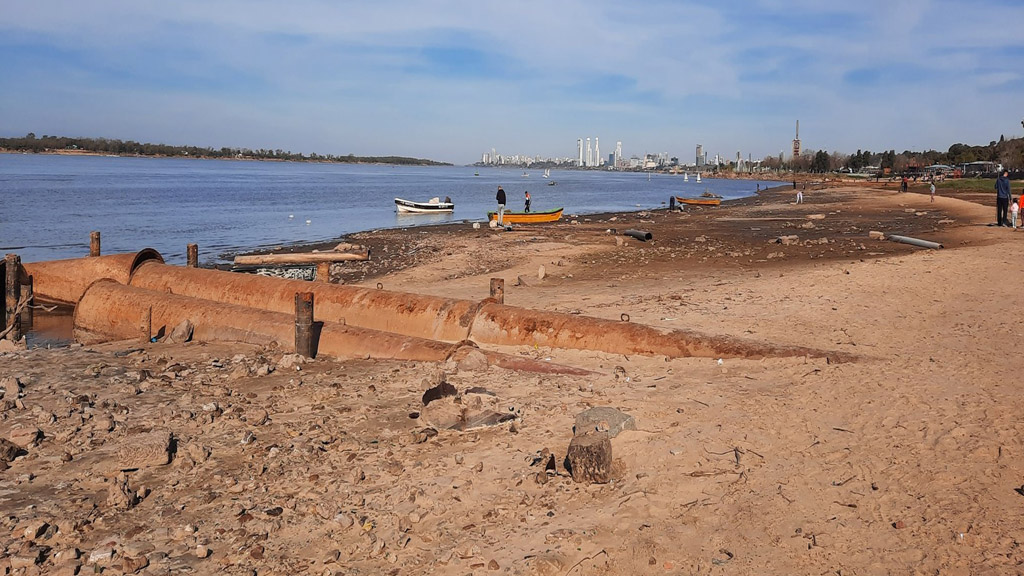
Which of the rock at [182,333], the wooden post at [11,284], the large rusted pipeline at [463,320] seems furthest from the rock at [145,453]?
the wooden post at [11,284]

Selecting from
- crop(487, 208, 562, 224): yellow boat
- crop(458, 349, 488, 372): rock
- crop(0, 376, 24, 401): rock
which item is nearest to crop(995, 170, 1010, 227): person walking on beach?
crop(487, 208, 562, 224): yellow boat

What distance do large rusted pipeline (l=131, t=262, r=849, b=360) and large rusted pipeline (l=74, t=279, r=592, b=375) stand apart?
528mm

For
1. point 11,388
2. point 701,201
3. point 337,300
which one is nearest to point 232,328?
point 337,300

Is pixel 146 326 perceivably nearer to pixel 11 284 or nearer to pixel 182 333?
pixel 182 333

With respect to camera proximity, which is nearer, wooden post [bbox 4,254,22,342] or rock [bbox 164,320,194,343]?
rock [bbox 164,320,194,343]

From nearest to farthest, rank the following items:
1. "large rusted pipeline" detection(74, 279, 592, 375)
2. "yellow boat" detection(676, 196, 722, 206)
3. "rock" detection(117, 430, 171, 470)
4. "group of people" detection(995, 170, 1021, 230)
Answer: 1. "rock" detection(117, 430, 171, 470)
2. "large rusted pipeline" detection(74, 279, 592, 375)
3. "group of people" detection(995, 170, 1021, 230)
4. "yellow boat" detection(676, 196, 722, 206)

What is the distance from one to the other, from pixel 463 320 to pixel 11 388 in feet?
17.1

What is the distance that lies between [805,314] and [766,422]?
197 inches

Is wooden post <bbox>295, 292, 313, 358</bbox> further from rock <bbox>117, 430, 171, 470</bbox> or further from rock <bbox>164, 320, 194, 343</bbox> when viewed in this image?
rock <bbox>117, 430, 171, 470</bbox>

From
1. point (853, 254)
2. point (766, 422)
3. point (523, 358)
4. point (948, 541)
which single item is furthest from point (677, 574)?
point (853, 254)

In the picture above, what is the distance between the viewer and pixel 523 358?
28.8 feet

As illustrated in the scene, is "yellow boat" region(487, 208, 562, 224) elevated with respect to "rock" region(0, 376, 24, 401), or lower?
elevated

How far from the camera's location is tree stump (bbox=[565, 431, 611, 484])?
527 centimetres

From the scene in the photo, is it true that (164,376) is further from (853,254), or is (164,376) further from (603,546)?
(853,254)
